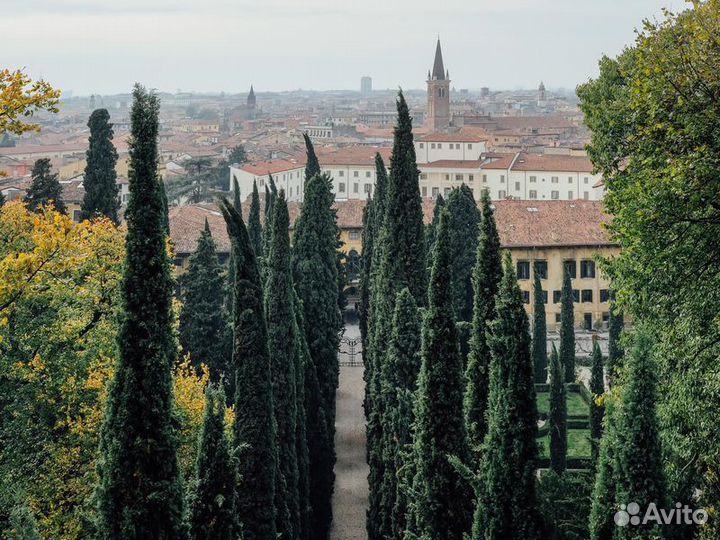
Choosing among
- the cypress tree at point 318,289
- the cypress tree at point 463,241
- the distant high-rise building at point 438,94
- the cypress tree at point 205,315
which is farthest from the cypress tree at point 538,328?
the distant high-rise building at point 438,94

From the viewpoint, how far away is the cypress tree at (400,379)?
18.7 metres

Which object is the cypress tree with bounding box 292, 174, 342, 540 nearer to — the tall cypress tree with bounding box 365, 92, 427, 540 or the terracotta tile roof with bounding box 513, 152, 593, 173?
the tall cypress tree with bounding box 365, 92, 427, 540

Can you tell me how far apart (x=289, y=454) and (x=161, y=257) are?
8975 millimetres

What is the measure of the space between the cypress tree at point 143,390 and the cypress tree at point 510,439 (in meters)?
4.18

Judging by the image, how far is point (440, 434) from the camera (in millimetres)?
14297

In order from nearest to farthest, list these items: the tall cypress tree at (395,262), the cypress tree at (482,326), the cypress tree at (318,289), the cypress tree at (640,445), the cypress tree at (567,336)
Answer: the cypress tree at (640,445) < the cypress tree at (482,326) < the tall cypress tree at (395,262) < the cypress tree at (318,289) < the cypress tree at (567,336)

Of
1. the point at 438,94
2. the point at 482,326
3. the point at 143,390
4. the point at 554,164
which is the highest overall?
the point at 438,94

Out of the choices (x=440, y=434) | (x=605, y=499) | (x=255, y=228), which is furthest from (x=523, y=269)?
(x=605, y=499)

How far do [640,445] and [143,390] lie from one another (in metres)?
6.15

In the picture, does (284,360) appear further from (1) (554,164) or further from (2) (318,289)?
(1) (554,164)

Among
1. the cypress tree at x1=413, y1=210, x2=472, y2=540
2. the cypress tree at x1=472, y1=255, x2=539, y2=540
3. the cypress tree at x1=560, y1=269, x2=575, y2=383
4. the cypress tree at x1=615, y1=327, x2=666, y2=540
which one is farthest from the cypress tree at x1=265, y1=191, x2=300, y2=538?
the cypress tree at x1=560, y1=269, x2=575, y2=383

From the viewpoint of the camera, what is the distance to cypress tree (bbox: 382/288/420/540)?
1867 centimetres

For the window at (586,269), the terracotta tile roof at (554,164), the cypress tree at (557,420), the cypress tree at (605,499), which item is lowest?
the cypress tree at (557,420)

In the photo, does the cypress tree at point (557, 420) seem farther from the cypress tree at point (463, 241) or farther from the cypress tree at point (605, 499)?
the cypress tree at point (605, 499)
